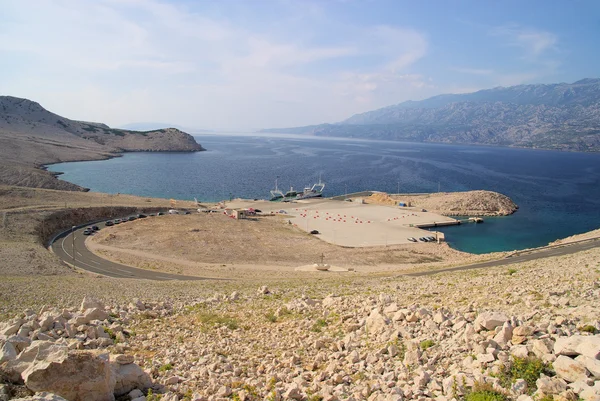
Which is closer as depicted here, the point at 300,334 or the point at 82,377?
the point at 82,377

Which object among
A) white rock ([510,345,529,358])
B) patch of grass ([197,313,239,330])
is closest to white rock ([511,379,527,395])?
white rock ([510,345,529,358])

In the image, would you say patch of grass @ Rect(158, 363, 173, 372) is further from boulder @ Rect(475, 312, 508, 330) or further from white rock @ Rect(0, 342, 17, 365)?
boulder @ Rect(475, 312, 508, 330)

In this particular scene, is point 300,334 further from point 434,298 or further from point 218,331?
point 434,298

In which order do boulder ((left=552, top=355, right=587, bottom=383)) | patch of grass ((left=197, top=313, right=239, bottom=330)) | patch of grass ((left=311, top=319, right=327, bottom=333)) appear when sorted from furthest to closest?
patch of grass ((left=197, top=313, right=239, bottom=330))
patch of grass ((left=311, top=319, right=327, bottom=333))
boulder ((left=552, top=355, right=587, bottom=383))

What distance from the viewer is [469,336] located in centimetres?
1085

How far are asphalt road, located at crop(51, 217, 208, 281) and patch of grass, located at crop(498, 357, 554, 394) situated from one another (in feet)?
97.4

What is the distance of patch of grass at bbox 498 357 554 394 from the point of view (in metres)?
8.45

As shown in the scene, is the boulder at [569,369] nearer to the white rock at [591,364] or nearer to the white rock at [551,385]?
the white rock at [591,364]

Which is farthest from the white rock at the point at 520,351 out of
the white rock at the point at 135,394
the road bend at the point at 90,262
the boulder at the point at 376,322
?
the road bend at the point at 90,262

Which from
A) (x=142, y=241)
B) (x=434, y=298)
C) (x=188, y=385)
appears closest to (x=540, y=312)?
(x=434, y=298)

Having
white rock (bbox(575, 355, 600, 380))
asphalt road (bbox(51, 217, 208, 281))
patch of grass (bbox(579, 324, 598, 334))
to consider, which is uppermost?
white rock (bbox(575, 355, 600, 380))

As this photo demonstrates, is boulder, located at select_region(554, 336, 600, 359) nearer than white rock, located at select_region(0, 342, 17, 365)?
Yes

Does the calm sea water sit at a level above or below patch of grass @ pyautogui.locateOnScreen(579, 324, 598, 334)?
below

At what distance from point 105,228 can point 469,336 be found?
57344 millimetres
